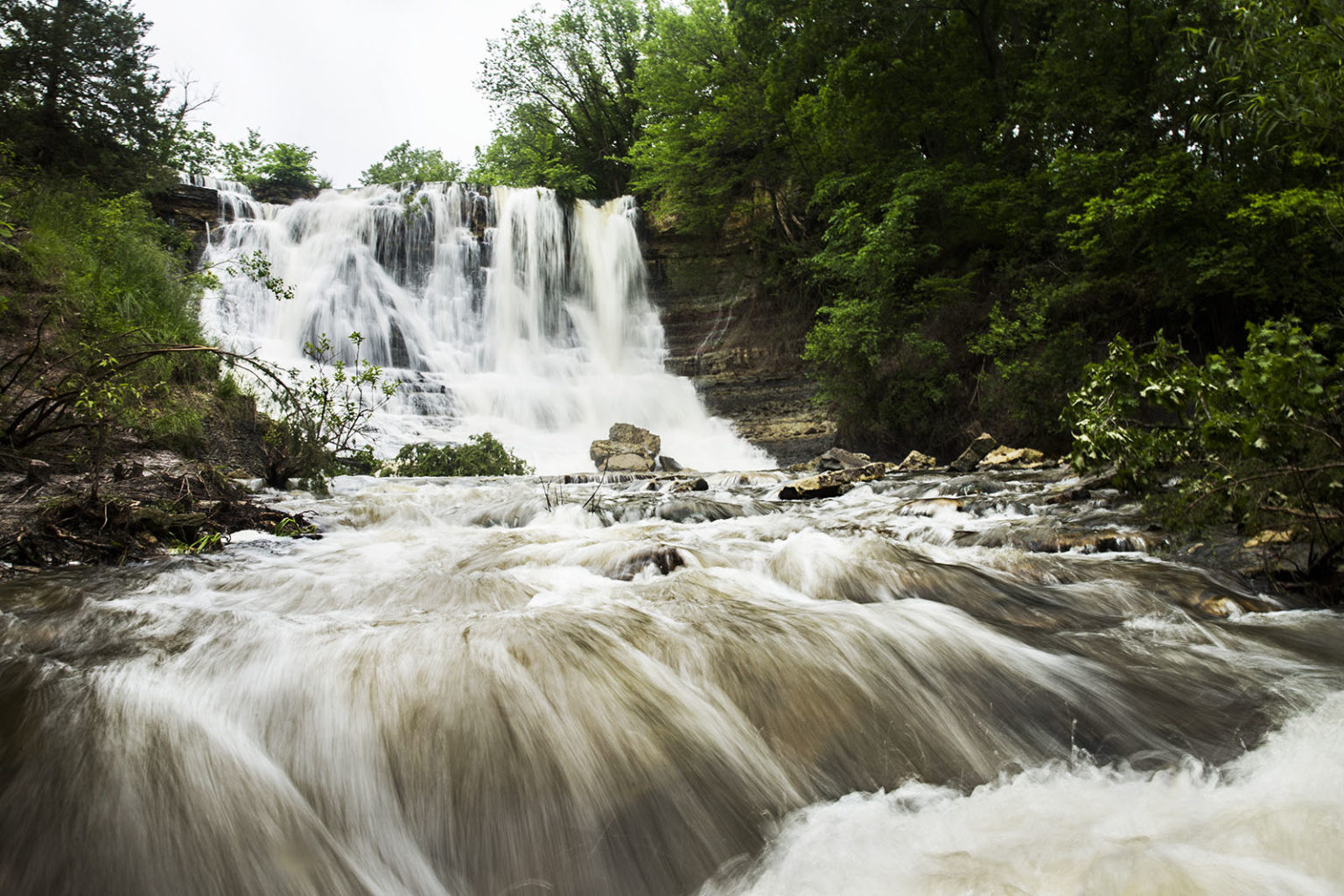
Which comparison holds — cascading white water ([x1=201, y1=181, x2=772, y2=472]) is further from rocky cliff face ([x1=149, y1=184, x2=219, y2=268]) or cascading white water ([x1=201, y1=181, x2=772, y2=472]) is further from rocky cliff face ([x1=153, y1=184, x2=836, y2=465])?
rocky cliff face ([x1=153, y1=184, x2=836, y2=465])

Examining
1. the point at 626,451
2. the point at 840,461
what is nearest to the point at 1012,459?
the point at 840,461

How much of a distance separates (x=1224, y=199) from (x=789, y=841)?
42.2ft

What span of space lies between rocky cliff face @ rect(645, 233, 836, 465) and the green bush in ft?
27.1

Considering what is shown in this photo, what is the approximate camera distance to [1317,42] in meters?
5.04

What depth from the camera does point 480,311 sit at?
66.1 ft

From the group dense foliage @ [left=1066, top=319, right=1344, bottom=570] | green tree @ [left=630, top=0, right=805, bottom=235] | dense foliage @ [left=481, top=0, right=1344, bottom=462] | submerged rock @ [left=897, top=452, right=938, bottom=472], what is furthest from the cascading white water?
dense foliage @ [left=1066, top=319, right=1344, bottom=570]

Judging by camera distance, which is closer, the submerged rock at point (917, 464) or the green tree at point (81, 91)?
the submerged rock at point (917, 464)

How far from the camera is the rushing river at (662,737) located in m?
1.60

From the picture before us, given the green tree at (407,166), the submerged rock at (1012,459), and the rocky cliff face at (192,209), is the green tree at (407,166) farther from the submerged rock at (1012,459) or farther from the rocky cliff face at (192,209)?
the submerged rock at (1012,459)

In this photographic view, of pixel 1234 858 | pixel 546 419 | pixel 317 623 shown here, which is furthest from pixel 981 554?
pixel 546 419

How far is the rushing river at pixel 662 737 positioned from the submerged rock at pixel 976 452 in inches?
305

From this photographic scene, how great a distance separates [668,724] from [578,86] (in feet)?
99.7

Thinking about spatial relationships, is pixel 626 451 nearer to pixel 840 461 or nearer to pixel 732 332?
pixel 840 461

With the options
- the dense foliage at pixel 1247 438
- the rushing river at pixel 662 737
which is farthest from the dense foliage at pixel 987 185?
the rushing river at pixel 662 737
